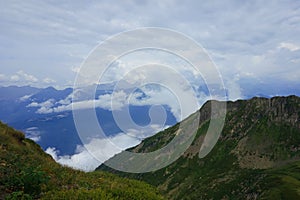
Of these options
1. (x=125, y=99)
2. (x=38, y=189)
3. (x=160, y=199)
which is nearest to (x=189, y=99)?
(x=125, y=99)

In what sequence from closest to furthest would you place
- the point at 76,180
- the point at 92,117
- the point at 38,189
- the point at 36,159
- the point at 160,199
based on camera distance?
the point at 38,189, the point at 160,199, the point at 76,180, the point at 92,117, the point at 36,159

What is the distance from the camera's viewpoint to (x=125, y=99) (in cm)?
2247

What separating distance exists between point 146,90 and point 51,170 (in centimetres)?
955

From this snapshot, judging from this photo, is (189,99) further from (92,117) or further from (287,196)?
(287,196)

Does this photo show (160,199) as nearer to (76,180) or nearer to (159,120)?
(76,180)

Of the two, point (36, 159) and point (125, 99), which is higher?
point (125, 99)

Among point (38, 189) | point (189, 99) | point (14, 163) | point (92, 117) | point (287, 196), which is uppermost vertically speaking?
point (189, 99)

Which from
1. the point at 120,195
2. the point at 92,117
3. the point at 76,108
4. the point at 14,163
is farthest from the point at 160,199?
the point at 14,163

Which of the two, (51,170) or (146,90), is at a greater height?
(146,90)

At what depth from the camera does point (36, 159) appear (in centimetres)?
2033

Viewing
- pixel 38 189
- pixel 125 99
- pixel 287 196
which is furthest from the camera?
pixel 287 196

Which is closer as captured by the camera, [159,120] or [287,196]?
[159,120]

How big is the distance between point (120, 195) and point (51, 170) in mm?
5755

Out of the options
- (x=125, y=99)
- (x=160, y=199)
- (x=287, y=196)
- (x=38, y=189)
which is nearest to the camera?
(x=38, y=189)
